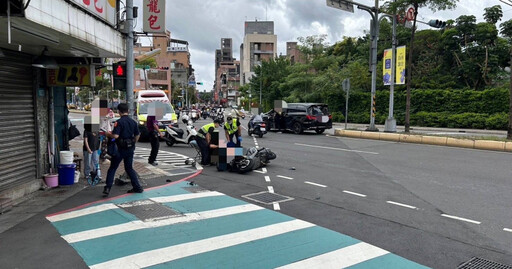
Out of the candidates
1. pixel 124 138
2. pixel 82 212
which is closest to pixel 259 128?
pixel 124 138

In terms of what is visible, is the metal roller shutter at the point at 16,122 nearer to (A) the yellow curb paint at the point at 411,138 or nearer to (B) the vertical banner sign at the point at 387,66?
(A) the yellow curb paint at the point at 411,138

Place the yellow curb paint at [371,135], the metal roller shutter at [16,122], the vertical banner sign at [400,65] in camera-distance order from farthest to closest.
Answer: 1. the vertical banner sign at [400,65]
2. the yellow curb paint at [371,135]
3. the metal roller shutter at [16,122]

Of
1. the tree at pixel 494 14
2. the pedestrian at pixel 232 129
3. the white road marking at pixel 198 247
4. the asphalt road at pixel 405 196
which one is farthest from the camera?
the tree at pixel 494 14

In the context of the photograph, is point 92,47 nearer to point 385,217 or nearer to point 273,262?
point 273,262

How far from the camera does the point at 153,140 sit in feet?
37.0

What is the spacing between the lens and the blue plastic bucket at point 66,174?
839 centimetres

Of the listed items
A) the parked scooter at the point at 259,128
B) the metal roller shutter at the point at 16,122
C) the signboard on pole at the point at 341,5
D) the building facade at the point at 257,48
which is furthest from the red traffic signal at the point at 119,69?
the building facade at the point at 257,48

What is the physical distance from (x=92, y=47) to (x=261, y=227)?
16.1 feet

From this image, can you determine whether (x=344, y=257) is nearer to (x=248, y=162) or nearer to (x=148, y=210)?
(x=148, y=210)

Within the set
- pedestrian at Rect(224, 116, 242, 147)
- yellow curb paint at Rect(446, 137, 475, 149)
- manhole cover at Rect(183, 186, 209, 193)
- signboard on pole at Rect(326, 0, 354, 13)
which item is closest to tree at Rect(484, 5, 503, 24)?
signboard on pole at Rect(326, 0, 354, 13)

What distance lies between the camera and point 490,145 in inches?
619

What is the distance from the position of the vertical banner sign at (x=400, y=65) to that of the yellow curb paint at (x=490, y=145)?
251 inches

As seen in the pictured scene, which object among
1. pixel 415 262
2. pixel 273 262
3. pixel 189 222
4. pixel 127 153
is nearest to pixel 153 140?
pixel 127 153

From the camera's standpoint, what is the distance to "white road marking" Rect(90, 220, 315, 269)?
4.46 m
